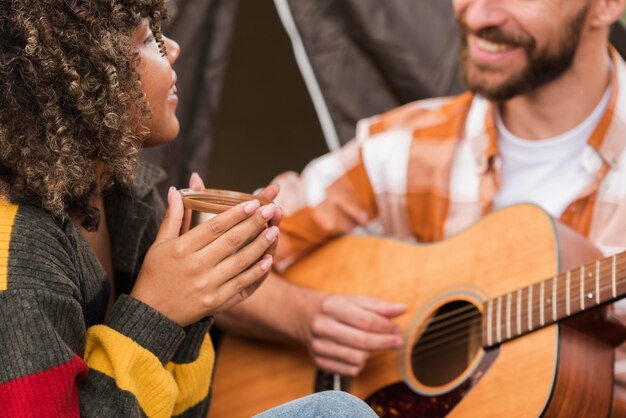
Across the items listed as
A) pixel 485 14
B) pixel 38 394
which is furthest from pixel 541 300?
pixel 38 394

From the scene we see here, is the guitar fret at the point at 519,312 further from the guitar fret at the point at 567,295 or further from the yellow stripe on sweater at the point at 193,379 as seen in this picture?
the yellow stripe on sweater at the point at 193,379

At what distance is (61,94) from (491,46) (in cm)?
72

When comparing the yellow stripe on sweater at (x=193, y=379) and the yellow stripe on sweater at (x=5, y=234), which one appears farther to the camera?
the yellow stripe on sweater at (x=193, y=379)

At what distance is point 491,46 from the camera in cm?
153

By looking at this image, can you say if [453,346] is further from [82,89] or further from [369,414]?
[82,89]

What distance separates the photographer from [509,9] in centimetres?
150

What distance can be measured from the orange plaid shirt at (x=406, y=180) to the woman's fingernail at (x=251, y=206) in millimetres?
512

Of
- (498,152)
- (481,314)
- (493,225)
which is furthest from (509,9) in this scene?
(481,314)

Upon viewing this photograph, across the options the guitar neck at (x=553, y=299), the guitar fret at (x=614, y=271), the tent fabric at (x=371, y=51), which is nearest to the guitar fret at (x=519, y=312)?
the guitar neck at (x=553, y=299)

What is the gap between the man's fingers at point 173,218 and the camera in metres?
1.11

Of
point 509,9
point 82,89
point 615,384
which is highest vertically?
point 82,89

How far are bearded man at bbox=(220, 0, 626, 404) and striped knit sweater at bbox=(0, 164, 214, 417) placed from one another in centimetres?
33

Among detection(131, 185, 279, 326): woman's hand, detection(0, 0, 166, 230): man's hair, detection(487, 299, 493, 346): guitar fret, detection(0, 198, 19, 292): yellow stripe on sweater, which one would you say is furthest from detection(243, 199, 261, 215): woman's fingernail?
detection(487, 299, 493, 346): guitar fret

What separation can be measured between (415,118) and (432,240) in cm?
21
